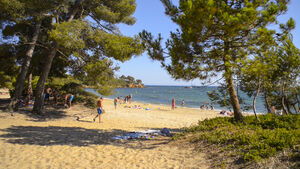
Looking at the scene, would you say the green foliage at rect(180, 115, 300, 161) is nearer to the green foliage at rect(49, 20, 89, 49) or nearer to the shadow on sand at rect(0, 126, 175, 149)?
the shadow on sand at rect(0, 126, 175, 149)

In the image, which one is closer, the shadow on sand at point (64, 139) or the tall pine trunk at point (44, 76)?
the shadow on sand at point (64, 139)

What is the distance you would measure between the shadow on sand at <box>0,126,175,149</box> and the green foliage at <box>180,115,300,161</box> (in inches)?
67.3

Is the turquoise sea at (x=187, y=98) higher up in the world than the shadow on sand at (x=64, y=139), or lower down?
higher up

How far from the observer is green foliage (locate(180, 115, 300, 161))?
4.13 meters

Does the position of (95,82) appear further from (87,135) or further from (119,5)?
(119,5)

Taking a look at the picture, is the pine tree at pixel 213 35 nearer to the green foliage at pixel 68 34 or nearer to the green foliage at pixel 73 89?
the green foliage at pixel 68 34

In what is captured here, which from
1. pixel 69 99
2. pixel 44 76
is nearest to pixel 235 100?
pixel 44 76

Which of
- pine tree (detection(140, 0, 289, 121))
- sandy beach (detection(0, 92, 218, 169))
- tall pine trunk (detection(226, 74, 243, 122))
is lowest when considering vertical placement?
sandy beach (detection(0, 92, 218, 169))

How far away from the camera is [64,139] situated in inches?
267

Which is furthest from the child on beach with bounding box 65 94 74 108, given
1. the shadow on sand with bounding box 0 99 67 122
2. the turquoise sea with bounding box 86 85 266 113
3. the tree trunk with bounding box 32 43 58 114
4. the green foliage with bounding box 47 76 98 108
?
the turquoise sea with bounding box 86 85 266 113

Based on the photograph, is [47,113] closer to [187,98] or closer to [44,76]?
[44,76]

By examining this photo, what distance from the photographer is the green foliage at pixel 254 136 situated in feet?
13.5

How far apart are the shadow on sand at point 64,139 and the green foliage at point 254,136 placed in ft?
5.61

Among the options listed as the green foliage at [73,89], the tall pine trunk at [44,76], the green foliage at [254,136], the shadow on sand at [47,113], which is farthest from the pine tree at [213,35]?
the green foliage at [73,89]
